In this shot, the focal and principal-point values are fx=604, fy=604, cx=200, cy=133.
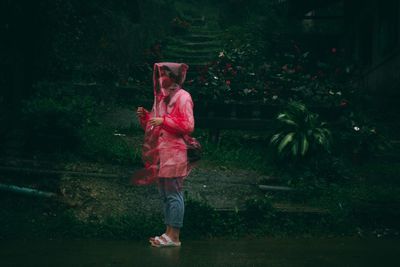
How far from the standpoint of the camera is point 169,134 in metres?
6.26

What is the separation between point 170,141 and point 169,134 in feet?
0.24

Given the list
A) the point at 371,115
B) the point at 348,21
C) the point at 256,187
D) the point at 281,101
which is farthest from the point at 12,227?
the point at 348,21

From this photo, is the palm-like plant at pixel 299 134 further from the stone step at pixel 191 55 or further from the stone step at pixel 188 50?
the stone step at pixel 188 50

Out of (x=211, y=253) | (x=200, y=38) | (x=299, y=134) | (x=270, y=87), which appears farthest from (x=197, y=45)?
(x=211, y=253)

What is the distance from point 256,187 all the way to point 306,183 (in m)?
0.69

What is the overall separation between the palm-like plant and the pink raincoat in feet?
9.44

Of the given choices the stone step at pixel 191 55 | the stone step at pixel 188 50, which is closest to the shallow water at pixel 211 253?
the stone step at pixel 191 55

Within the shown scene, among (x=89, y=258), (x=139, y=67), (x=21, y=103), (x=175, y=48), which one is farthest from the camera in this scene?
(x=175, y=48)

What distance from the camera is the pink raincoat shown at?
6.18 metres

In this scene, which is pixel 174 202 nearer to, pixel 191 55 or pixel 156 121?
pixel 156 121

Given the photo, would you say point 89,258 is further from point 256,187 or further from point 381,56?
point 381,56

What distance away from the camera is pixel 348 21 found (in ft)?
63.4

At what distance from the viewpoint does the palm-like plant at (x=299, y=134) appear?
8.85 meters

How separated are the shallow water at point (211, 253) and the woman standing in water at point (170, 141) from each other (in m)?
0.36
